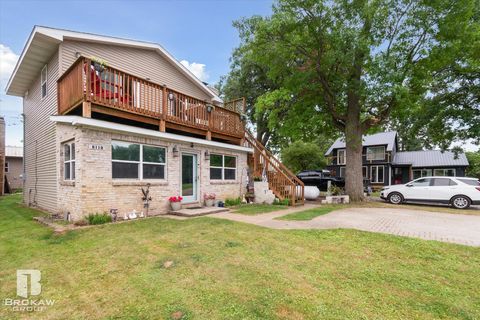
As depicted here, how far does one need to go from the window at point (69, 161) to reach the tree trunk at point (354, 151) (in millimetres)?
12070

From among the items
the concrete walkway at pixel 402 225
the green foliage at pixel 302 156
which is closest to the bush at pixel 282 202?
the concrete walkway at pixel 402 225

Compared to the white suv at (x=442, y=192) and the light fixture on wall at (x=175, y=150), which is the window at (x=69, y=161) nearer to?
the light fixture on wall at (x=175, y=150)

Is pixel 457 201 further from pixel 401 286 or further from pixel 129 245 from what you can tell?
pixel 129 245

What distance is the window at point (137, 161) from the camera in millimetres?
7629

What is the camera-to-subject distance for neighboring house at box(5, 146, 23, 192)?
78.0 ft

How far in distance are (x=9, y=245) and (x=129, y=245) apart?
2668 millimetres

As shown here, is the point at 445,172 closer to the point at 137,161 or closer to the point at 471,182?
the point at 471,182

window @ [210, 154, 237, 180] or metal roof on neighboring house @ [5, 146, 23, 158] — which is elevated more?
metal roof on neighboring house @ [5, 146, 23, 158]

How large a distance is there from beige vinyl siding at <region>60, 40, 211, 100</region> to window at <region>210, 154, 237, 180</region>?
4.52m

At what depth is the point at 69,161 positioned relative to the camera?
317 inches

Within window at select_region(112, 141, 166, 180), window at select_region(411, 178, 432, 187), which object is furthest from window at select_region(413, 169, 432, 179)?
window at select_region(112, 141, 166, 180)

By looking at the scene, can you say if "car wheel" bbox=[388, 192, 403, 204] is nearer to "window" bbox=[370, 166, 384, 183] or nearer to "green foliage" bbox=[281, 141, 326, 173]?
"green foliage" bbox=[281, 141, 326, 173]

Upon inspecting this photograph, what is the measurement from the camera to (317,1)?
1117 cm

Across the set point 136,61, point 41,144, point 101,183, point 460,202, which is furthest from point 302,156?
point 101,183
